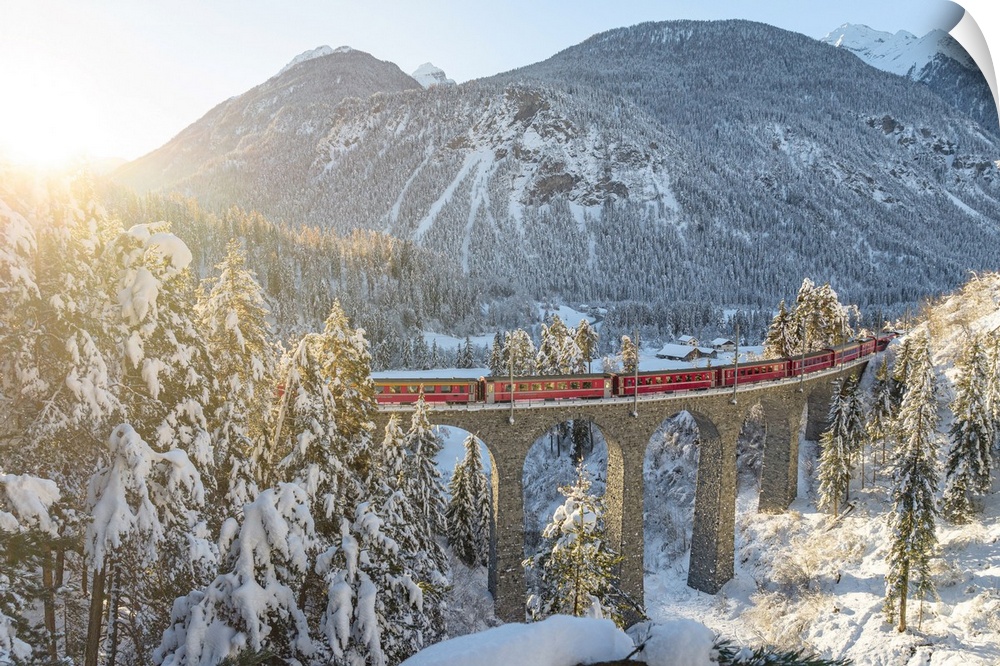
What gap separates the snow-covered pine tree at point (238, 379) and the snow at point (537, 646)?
36.7 ft

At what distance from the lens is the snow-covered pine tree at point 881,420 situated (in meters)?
33.5

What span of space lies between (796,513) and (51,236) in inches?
1559

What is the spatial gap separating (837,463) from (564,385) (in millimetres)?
18762

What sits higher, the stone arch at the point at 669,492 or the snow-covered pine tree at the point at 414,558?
the snow-covered pine tree at the point at 414,558

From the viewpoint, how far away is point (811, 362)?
110ft

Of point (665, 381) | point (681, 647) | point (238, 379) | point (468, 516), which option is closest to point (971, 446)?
point (665, 381)

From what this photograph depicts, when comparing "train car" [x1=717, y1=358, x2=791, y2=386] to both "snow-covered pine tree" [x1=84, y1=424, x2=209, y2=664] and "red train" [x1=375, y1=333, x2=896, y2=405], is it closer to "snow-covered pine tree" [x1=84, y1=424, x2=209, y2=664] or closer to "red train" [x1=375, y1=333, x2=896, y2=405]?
"red train" [x1=375, y1=333, x2=896, y2=405]

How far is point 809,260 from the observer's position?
193250 mm

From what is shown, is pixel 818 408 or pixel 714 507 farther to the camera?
pixel 818 408

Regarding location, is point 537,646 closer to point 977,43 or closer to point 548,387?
point 977,43

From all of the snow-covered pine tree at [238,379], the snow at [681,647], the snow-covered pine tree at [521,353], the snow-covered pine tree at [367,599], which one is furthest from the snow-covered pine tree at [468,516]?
the snow at [681,647]

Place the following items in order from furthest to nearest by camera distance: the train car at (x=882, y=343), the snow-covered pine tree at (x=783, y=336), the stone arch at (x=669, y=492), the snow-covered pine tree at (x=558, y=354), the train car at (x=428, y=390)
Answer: the snow-covered pine tree at (x=558, y=354) < the snow-covered pine tree at (x=783, y=336) < the train car at (x=882, y=343) < the stone arch at (x=669, y=492) < the train car at (x=428, y=390)

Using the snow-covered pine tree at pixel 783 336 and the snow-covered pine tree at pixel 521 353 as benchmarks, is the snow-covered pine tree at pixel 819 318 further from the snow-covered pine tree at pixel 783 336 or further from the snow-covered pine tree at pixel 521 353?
the snow-covered pine tree at pixel 521 353

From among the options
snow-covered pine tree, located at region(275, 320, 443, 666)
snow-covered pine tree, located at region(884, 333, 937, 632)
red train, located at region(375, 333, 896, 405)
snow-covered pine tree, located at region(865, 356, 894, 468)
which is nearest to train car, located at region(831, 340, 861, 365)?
snow-covered pine tree, located at region(865, 356, 894, 468)
